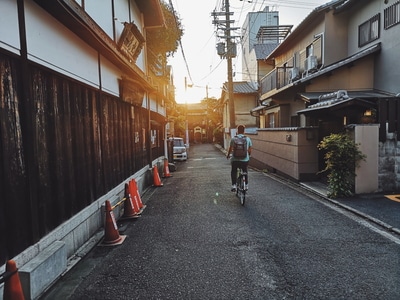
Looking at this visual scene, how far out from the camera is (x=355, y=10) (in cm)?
1366

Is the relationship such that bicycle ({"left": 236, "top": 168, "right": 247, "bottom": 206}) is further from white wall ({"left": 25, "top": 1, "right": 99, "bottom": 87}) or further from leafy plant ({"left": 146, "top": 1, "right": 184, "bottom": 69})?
leafy plant ({"left": 146, "top": 1, "right": 184, "bottom": 69})

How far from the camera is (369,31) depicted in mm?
12734

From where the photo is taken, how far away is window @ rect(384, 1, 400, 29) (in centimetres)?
1087

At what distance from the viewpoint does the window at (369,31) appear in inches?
480

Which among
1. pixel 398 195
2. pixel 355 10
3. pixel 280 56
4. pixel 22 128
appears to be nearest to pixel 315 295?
pixel 22 128

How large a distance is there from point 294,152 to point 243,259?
700 cm

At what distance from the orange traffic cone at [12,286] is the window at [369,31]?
14.4 meters

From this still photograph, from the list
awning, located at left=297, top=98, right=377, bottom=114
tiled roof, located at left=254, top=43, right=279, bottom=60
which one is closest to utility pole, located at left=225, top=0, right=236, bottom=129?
tiled roof, located at left=254, top=43, right=279, bottom=60

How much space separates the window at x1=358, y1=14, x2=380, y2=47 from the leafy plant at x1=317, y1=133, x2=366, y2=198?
7211mm

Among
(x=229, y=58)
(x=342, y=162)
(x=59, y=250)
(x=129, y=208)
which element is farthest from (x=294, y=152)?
(x=229, y=58)

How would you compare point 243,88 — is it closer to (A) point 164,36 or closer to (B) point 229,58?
(B) point 229,58

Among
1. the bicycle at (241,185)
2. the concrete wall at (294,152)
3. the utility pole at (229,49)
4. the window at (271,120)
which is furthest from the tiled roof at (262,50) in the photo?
the bicycle at (241,185)

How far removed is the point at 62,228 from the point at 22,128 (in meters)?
1.68

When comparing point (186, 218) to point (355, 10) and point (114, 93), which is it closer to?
point (114, 93)
